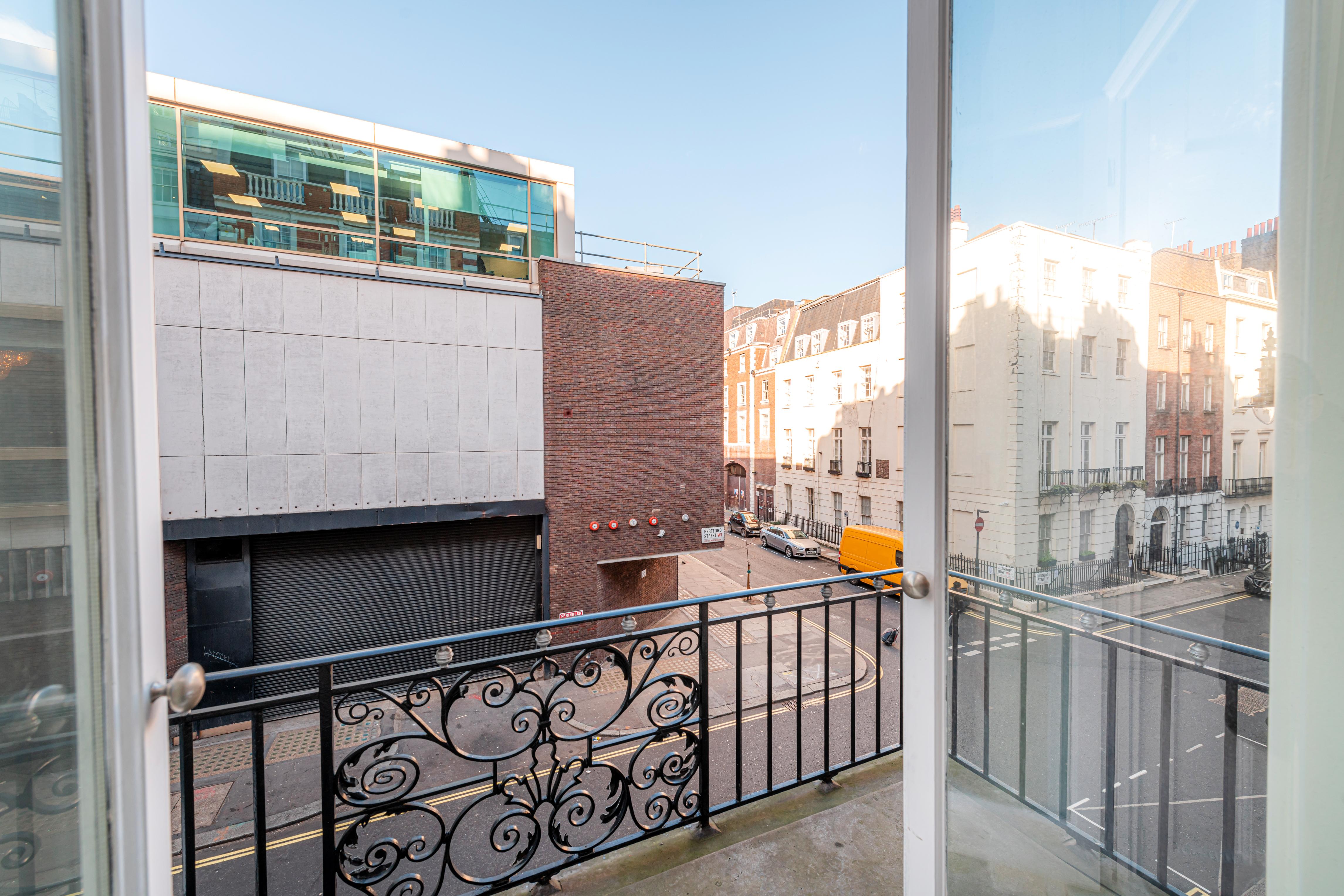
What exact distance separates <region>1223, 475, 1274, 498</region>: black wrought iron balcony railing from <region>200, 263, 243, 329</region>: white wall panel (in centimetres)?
781

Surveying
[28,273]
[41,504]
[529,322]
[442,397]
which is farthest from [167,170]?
[41,504]

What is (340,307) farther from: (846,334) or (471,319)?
Result: (846,334)

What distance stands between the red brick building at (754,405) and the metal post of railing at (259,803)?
Result: 15335 millimetres

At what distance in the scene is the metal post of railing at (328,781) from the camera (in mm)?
1369

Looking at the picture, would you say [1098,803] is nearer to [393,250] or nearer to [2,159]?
[2,159]

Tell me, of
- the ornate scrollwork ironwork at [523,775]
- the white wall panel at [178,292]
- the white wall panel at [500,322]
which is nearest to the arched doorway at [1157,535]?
the ornate scrollwork ironwork at [523,775]

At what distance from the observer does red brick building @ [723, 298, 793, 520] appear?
17531 millimetres

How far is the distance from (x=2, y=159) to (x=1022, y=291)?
144cm

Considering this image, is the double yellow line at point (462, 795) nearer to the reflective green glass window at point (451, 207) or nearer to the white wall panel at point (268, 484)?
the white wall panel at point (268, 484)

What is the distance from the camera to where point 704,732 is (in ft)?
6.00

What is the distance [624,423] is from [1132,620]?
712 centimetres

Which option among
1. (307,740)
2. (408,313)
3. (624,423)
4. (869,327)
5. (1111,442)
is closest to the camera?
(1111,442)

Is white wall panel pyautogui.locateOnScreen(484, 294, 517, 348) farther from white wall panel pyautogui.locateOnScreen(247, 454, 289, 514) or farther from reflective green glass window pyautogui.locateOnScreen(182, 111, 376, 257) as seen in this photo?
white wall panel pyautogui.locateOnScreen(247, 454, 289, 514)

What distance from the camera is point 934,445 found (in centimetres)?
93
